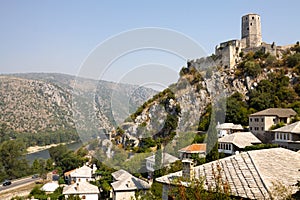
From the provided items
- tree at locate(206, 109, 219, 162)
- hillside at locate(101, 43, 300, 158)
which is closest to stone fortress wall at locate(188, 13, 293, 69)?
hillside at locate(101, 43, 300, 158)

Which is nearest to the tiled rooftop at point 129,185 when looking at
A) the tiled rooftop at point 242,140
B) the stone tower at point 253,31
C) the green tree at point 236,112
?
the tiled rooftop at point 242,140

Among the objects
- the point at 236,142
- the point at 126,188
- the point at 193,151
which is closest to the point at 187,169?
the point at 126,188

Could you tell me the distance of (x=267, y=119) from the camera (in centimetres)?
2402

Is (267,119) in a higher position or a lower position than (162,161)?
higher

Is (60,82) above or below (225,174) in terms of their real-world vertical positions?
above

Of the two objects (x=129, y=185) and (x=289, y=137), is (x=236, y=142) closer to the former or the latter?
(x=289, y=137)

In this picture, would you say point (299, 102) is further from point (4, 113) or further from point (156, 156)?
point (4, 113)

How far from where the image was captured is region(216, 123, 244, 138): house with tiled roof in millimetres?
26856

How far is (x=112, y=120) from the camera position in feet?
72.6

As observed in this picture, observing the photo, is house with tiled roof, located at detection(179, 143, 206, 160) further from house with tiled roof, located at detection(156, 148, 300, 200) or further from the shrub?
house with tiled roof, located at detection(156, 148, 300, 200)

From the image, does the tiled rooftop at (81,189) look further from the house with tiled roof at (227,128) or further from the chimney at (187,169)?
the chimney at (187,169)

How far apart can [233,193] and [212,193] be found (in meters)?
1.57

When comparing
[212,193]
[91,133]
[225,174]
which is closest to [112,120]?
[91,133]

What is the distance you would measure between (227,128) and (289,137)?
717 cm
